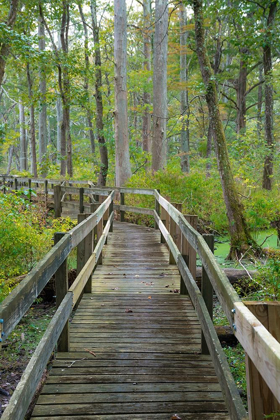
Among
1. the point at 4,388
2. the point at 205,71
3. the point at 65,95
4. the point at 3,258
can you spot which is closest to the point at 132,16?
the point at 65,95

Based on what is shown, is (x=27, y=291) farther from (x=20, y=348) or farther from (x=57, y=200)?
(x=57, y=200)

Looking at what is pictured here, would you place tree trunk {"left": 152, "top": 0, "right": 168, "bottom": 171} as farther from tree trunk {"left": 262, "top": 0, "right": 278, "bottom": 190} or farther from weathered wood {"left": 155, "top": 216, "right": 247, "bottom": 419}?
weathered wood {"left": 155, "top": 216, "right": 247, "bottom": 419}

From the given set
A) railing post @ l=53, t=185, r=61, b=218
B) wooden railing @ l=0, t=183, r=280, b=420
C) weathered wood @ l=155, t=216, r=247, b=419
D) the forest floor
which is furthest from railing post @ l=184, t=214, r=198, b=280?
railing post @ l=53, t=185, r=61, b=218

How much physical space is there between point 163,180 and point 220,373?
1155 centimetres

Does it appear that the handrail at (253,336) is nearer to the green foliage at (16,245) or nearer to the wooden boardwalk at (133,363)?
the wooden boardwalk at (133,363)

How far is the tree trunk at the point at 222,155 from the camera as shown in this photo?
9625mm

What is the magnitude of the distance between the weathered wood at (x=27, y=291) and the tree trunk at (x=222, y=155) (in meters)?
7.27

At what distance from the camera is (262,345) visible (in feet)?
4.81

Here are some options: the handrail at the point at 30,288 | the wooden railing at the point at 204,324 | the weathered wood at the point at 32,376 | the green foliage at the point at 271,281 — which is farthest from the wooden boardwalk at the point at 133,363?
the green foliage at the point at 271,281

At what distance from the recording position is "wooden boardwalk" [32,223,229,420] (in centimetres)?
282

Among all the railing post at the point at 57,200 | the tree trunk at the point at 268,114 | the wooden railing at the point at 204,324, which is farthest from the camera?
the tree trunk at the point at 268,114

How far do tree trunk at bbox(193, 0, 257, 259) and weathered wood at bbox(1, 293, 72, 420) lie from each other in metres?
7.33

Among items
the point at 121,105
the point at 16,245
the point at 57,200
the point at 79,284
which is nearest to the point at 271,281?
the point at 79,284

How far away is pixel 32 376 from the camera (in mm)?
2139
